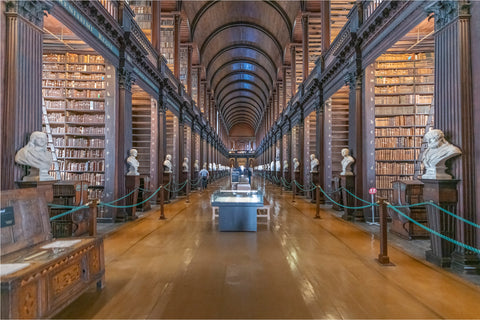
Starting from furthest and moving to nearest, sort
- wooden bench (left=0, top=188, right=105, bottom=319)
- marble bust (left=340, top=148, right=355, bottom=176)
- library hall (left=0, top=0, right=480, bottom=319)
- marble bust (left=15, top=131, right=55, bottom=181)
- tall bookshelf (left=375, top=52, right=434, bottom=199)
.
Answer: tall bookshelf (left=375, top=52, right=434, bottom=199), marble bust (left=340, top=148, right=355, bottom=176), marble bust (left=15, top=131, right=55, bottom=181), library hall (left=0, top=0, right=480, bottom=319), wooden bench (left=0, top=188, right=105, bottom=319)

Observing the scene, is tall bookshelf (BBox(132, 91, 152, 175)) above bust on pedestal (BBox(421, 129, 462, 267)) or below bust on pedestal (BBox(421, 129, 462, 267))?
above

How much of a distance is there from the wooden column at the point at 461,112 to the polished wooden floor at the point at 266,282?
531 millimetres

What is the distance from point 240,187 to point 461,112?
285 inches

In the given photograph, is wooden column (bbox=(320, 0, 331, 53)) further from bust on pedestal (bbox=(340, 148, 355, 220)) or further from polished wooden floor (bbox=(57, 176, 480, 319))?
Result: polished wooden floor (bbox=(57, 176, 480, 319))

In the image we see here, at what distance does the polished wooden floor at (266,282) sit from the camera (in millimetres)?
2502

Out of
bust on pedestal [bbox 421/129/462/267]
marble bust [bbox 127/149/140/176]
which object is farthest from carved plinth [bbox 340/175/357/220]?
marble bust [bbox 127/149/140/176]

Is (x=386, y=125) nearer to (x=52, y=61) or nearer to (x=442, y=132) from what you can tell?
(x=442, y=132)

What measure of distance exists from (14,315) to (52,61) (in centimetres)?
768

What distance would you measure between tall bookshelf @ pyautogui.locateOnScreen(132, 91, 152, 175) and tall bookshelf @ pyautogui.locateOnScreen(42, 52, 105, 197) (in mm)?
2215

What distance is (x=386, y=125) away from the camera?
7.59 m

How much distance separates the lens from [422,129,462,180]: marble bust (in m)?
3.68

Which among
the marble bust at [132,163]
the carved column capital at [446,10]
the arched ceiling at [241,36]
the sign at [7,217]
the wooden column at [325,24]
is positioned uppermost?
the arched ceiling at [241,36]

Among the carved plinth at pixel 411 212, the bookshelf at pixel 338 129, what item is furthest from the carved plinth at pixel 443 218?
the bookshelf at pixel 338 129

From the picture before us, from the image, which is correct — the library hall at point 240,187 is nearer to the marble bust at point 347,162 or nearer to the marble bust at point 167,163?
the marble bust at point 347,162
